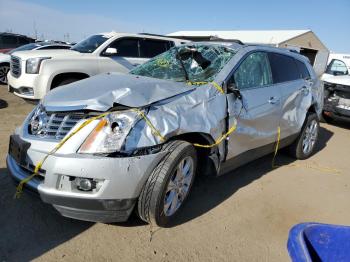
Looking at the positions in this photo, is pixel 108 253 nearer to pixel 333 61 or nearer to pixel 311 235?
pixel 311 235

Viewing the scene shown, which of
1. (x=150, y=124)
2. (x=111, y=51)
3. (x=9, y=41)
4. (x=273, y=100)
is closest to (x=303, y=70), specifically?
(x=273, y=100)

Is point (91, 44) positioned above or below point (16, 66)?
above

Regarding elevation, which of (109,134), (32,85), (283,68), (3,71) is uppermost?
(283,68)

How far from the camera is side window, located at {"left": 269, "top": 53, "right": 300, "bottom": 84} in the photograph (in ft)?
15.2

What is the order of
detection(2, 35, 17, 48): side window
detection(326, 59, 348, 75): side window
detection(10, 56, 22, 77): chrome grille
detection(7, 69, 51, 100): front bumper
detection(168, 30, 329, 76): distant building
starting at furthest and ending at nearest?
detection(168, 30, 329, 76): distant building
detection(2, 35, 17, 48): side window
detection(326, 59, 348, 75): side window
detection(10, 56, 22, 77): chrome grille
detection(7, 69, 51, 100): front bumper

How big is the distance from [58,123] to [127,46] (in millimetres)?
5474

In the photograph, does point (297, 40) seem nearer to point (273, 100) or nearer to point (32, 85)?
point (32, 85)

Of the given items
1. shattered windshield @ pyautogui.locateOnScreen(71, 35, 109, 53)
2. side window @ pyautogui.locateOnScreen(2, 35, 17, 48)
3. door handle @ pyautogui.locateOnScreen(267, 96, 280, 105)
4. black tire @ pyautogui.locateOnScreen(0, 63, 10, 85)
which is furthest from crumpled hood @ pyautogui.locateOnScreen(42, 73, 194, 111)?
side window @ pyautogui.locateOnScreen(2, 35, 17, 48)

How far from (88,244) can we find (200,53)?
2506mm

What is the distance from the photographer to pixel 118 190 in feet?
8.88

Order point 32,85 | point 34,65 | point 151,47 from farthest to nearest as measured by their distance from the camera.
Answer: point 151,47 → point 34,65 → point 32,85

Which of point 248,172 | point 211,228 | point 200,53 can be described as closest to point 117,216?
point 211,228

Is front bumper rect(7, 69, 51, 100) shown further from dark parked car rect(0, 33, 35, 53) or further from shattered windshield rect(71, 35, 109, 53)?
dark parked car rect(0, 33, 35, 53)

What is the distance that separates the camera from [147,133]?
2.79m
